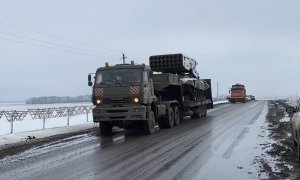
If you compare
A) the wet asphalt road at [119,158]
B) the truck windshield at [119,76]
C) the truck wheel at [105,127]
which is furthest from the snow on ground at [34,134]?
the truck windshield at [119,76]

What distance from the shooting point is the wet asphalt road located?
10082mm

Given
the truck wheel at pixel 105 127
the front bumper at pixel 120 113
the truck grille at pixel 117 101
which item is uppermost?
the truck grille at pixel 117 101

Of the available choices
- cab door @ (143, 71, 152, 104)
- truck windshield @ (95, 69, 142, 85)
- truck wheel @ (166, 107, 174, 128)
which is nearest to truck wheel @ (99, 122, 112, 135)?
truck windshield @ (95, 69, 142, 85)

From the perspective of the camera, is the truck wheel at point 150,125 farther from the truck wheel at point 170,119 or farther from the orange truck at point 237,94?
the orange truck at point 237,94

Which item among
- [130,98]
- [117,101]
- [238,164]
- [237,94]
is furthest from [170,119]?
[237,94]

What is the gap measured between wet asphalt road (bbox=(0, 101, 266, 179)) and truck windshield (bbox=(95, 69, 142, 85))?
2.50 metres

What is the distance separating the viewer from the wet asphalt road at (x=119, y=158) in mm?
10082

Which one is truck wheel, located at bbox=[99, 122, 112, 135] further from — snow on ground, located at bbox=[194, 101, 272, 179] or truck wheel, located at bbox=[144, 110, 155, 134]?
snow on ground, located at bbox=[194, 101, 272, 179]

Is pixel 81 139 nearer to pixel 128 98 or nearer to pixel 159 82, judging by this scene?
pixel 128 98

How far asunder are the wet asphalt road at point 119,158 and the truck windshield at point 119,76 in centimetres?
250

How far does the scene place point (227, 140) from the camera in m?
16.5

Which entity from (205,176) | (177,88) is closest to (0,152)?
(205,176)

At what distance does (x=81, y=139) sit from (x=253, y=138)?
637cm

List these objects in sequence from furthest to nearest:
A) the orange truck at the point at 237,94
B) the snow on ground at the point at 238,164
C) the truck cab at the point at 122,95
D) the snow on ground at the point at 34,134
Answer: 1. the orange truck at the point at 237,94
2. the truck cab at the point at 122,95
3. the snow on ground at the point at 34,134
4. the snow on ground at the point at 238,164
